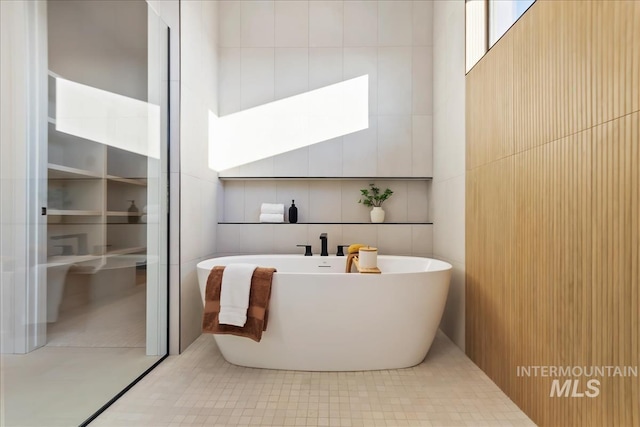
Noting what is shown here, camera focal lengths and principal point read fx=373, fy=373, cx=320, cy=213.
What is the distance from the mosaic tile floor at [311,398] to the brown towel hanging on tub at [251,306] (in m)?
0.26

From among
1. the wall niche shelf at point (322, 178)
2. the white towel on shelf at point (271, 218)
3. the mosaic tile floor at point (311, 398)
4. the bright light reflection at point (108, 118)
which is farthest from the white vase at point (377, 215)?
the bright light reflection at point (108, 118)

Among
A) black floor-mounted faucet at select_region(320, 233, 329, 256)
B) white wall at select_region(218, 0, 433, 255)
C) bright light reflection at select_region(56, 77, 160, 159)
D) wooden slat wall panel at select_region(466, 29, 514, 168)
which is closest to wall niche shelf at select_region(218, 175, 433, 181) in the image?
white wall at select_region(218, 0, 433, 255)

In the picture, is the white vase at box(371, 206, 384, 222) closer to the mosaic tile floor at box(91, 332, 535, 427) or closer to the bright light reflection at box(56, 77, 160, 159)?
the mosaic tile floor at box(91, 332, 535, 427)

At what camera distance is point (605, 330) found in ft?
4.01

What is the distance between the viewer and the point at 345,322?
2.04m

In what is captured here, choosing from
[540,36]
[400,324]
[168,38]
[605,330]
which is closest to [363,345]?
[400,324]

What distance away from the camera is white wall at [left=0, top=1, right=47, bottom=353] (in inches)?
47.6

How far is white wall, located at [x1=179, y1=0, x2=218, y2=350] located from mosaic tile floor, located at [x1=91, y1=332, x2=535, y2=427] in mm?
482

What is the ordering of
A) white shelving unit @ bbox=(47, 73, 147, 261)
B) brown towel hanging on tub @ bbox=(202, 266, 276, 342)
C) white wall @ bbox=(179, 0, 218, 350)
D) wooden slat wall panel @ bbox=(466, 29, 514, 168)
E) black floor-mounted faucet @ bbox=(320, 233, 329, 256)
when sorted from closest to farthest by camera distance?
white shelving unit @ bbox=(47, 73, 147, 261), wooden slat wall panel @ bbox=(466, 29, 514, 168), brown towel hanging on tub @ bbox=(202, 266, 276, 342), white wall @ bbox=(179, 0, 218, 350), black floor-mounted faucet @ bbox=(320, 233, 329, 256)

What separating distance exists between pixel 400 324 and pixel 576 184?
1.13 m

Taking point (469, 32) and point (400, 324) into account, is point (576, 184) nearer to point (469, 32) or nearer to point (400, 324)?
point (400, 324)

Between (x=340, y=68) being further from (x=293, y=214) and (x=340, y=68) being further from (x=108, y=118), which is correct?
(x=108, y=118)

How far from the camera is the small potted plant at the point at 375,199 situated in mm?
3232

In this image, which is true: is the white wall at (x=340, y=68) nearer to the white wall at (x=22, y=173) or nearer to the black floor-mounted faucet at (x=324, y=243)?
the black floor-mounted faucet at (x=324, y=243)
